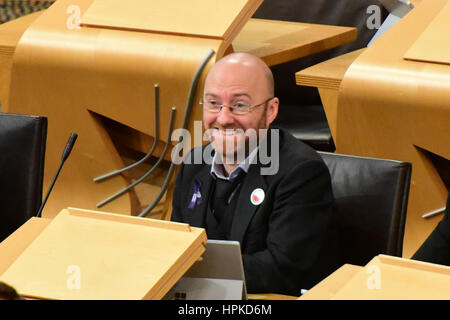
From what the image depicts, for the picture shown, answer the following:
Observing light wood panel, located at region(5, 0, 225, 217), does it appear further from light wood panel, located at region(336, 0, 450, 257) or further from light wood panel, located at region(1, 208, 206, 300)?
light wood panel, located at region(1, 208, 206, 300)

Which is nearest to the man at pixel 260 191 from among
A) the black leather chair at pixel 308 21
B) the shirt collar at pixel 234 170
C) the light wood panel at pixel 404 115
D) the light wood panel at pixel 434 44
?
the shirt collar at pixel 234 170

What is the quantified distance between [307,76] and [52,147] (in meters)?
0.89

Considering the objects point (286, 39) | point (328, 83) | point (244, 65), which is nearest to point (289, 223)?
point (244, 65)

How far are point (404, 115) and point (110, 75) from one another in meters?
0.93

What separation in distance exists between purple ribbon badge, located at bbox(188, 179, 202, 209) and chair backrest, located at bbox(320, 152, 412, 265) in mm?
320

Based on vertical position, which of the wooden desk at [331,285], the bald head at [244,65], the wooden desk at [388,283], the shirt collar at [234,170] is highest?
the bald head at [244,65]

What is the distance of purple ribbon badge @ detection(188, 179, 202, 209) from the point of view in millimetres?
2199

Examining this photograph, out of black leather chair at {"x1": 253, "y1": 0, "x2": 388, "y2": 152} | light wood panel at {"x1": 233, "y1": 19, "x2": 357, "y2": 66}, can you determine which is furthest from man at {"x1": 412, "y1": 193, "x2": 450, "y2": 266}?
black leather chair at {"x1": 253, "y1": 0, "x2": 388, "y2": 152}

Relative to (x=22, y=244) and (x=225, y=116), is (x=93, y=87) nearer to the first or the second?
(x=225, y=116)

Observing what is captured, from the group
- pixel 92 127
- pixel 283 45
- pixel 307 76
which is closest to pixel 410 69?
pixel 307 76

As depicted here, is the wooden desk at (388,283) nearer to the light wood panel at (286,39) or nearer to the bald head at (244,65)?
the bald head at (244,65)

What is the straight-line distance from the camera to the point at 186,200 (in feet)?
7.34

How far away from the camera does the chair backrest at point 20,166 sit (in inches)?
89.1

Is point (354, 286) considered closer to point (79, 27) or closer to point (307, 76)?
point (307, 76)
